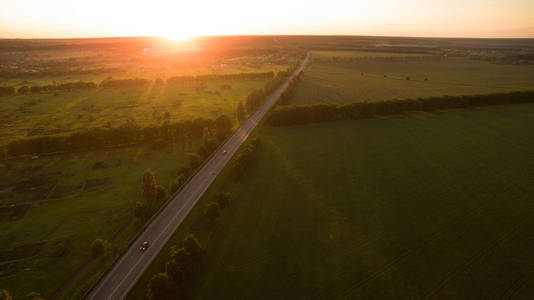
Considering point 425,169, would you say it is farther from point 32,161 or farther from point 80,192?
point 32,161

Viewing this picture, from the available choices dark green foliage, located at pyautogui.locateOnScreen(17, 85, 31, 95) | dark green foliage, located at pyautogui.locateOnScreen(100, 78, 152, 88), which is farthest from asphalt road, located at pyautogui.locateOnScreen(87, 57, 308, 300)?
dark green foliage, located at pyautogui.locateOnScreen(17, 85, 31, 95)

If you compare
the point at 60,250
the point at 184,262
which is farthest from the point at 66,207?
the point at 184,262

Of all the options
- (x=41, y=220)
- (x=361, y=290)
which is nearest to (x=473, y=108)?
(x=361, y=290)

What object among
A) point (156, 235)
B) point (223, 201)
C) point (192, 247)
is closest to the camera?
point (192, 247)

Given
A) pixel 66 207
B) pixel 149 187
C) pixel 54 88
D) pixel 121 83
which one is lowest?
pixel 66 207

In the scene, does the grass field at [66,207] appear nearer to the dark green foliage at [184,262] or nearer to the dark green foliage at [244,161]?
the dark green foliage at [184,262]

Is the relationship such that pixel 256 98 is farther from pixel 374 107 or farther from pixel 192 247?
pixel 192 247

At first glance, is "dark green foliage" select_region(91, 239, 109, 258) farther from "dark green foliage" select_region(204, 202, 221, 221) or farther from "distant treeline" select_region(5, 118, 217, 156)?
"distant treeline" select_region(5, 118, 217, 156)
